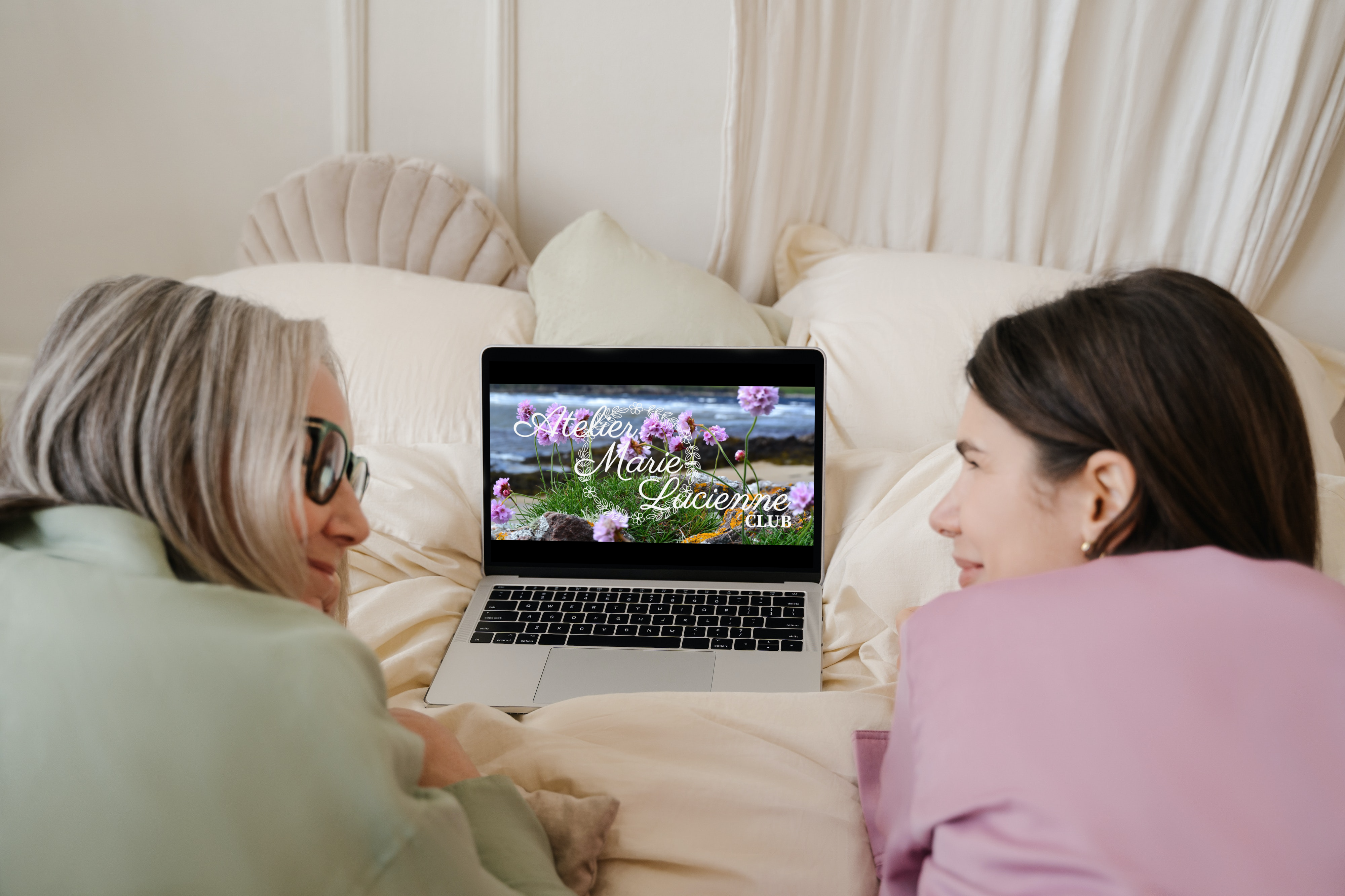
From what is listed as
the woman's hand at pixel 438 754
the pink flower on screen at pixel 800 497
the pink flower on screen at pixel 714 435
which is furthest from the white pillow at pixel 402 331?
the woman's hand at pixel 438 754

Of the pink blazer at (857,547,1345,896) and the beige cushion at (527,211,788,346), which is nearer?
the pink blazer at (857,547,1345,896)

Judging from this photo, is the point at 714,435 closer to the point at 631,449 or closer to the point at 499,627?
the point at 631,449

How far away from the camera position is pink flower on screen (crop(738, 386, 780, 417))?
128 cm

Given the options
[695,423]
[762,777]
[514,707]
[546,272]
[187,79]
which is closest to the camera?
[762,777]

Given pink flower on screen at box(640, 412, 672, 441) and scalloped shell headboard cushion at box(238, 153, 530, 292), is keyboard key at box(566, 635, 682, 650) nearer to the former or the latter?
pink flower on screen at box(640, 412, 672, 441)

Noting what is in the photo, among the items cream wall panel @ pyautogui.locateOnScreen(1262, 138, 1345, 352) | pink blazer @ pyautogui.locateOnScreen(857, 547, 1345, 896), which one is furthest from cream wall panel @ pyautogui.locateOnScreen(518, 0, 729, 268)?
pink blazer @ pyautogui.locateOnScreen(857, 547, 1345, 896)

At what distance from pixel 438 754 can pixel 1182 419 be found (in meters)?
0.65

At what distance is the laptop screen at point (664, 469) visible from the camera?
1.27m

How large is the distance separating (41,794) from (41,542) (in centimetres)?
17

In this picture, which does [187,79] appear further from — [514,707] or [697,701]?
[697,701]

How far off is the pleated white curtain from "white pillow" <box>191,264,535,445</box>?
525 millimetres

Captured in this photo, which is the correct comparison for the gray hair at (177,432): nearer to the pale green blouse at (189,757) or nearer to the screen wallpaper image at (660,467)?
the pale green blouse at (189,757)

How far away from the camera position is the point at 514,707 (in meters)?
1.03

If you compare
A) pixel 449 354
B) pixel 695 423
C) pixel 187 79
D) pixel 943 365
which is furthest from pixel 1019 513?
pixel 187 79
